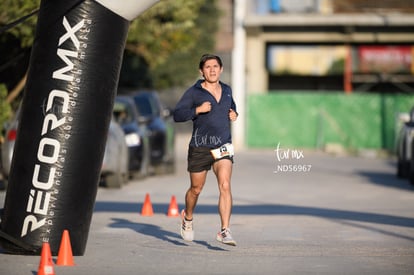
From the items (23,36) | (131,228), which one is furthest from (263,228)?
(23,36)

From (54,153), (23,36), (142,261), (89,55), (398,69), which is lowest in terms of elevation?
(142,261)

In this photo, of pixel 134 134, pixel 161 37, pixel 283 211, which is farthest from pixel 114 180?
pixel 161 37

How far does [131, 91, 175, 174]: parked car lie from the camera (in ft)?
82.4

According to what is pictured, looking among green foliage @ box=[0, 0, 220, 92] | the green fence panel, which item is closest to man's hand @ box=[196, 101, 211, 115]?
green foliage @ box=[0, 0, 220, 92]

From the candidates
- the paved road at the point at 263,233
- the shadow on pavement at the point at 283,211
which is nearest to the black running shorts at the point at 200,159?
the paved road at the point at 263,233

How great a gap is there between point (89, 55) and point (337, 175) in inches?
684

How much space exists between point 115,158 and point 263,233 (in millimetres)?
8010

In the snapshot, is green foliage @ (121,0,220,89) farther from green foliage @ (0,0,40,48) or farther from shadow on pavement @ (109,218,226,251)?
shadow on pavement @ (109,218,226,251)

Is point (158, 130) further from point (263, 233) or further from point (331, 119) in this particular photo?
point (331, 119)

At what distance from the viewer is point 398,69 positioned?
164 feet

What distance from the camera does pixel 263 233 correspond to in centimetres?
1300

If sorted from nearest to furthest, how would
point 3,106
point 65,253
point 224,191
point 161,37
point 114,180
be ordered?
1. point 65,253
2. point 224,191
3. point 3,106
4. point 114,180
5. point 161,37

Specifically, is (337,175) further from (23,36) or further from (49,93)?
(49,93)

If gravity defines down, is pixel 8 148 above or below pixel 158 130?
below
